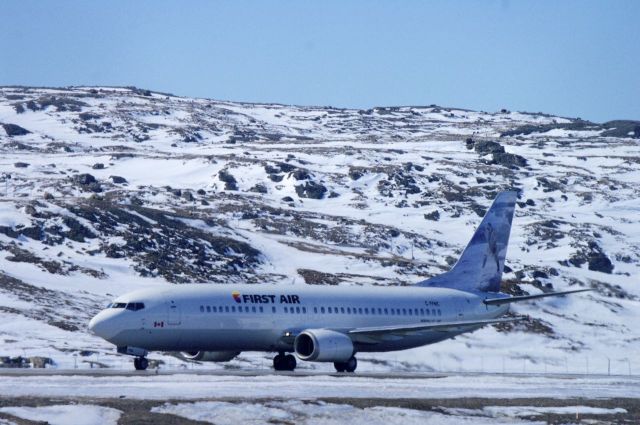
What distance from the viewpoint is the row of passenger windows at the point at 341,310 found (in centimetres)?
5028

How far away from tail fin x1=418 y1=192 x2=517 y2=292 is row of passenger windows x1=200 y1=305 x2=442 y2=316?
469 cm

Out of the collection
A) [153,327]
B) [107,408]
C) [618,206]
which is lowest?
[107,408]

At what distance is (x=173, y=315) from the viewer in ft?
160

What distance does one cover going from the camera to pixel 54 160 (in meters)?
160

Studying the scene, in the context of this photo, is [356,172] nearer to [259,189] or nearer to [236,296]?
[259,189]

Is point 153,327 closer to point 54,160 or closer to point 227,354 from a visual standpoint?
point 227,354

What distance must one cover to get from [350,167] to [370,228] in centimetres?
3952

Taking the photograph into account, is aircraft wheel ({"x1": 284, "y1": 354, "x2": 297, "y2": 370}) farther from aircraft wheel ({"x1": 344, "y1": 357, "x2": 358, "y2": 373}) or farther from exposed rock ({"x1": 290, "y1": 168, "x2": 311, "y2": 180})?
exposed rock ({"x1": 290, "y1": 168, "x2": 311, "y2": 180})

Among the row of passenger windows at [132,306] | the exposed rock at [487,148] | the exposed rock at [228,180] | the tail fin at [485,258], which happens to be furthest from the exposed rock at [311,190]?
the row of passenger windows at [132,306]

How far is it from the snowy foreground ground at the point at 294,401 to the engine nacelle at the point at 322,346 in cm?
685

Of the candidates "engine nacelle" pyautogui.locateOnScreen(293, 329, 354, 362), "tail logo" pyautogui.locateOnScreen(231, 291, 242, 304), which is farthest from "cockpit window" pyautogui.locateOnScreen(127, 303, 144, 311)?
"engine nacelle" pyautogui.locateOnScreen(293, 329, 354, 362)

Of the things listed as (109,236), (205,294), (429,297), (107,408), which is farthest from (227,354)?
(109,236)

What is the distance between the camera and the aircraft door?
4849 cm

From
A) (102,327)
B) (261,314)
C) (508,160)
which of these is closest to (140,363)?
(102,327)
